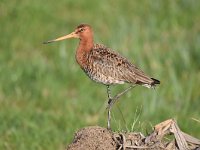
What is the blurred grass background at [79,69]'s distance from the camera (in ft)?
31.7

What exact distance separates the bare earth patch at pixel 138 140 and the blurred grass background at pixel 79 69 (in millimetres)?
2379

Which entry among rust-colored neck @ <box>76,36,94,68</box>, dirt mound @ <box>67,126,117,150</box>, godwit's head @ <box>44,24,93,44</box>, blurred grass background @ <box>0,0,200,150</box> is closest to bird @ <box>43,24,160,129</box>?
rust-colored neck @ <box>76,36,94,68</box>

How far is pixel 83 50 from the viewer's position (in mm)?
6926

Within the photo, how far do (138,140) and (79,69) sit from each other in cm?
638

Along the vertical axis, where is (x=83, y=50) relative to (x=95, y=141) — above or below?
above

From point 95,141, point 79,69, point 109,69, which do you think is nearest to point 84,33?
point 109,69

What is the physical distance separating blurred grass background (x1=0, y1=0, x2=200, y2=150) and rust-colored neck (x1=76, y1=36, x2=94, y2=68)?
4.14 ft

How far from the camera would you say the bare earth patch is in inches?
209

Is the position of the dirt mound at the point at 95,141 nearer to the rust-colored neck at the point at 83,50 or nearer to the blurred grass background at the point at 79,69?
the rust-colored neck at the point at 83,50

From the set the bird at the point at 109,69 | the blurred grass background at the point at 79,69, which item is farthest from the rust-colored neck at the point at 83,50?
the blurred grass background at the point at 79,69

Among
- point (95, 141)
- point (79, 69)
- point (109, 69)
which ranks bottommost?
point (95, 141)

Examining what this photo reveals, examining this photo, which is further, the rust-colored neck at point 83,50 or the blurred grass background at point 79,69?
the blurred grass background at point 79,69

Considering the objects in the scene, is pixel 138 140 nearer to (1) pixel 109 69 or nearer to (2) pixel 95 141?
(2) pixel 95 141

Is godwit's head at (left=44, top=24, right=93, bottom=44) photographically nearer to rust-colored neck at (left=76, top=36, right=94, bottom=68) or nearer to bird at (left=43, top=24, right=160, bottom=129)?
rust-colored neck at (left=76, top=36, right=94, bottom=68)
